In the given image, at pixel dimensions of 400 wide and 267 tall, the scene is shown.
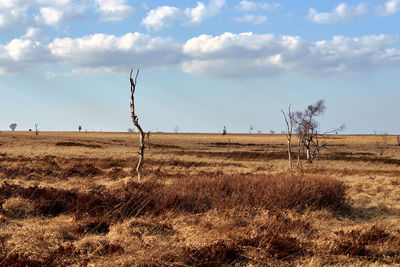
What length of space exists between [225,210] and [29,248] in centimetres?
446

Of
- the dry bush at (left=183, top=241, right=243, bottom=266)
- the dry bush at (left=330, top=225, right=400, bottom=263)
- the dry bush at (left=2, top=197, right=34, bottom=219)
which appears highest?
the dry bush at (left=2, top=197, right=34, bottom=219)

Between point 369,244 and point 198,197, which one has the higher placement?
point 198,197

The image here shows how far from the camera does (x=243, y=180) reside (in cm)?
1091

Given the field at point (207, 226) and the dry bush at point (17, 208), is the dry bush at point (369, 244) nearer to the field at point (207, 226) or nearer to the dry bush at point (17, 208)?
the field at point (207, 226)

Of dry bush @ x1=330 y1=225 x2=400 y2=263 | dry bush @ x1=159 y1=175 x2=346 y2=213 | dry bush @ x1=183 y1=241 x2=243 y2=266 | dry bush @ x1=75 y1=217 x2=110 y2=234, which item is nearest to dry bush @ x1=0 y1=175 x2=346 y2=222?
dry bush @ x1=159 y1=175 x2=346 y2=213

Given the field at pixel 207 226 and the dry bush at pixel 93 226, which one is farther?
the dry bush at pixel 93 226

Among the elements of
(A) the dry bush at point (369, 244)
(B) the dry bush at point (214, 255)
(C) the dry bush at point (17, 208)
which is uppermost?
(C) the dry bush at point (17, 208)

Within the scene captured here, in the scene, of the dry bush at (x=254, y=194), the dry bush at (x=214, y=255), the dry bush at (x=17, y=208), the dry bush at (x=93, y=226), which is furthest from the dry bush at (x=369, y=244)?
the dry bush at (x=17, y=208)

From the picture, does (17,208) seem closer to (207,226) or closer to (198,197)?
(198,197)

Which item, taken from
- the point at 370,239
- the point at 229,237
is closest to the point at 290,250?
the point at 229,237

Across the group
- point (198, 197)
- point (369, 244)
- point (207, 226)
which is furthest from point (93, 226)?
point (369, 244)

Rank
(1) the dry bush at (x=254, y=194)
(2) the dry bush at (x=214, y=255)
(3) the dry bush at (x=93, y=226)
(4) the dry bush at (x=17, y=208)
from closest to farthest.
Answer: (2) the dry bush at (x=214, y=255) < (3) the dry bush at (x=93, y=226) < (4) the dry bush at (x=17, y=208) < (1) the dry bush at (x=254, y=194)

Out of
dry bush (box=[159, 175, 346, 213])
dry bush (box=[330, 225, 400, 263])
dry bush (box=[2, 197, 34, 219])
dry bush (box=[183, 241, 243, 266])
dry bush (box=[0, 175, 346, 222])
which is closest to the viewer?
dry bush (box=[183, 241, 243, 266])

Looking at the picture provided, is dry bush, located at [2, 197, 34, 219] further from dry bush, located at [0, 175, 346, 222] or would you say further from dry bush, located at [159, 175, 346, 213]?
dry bush, located at [159, 175, 346, 213]
